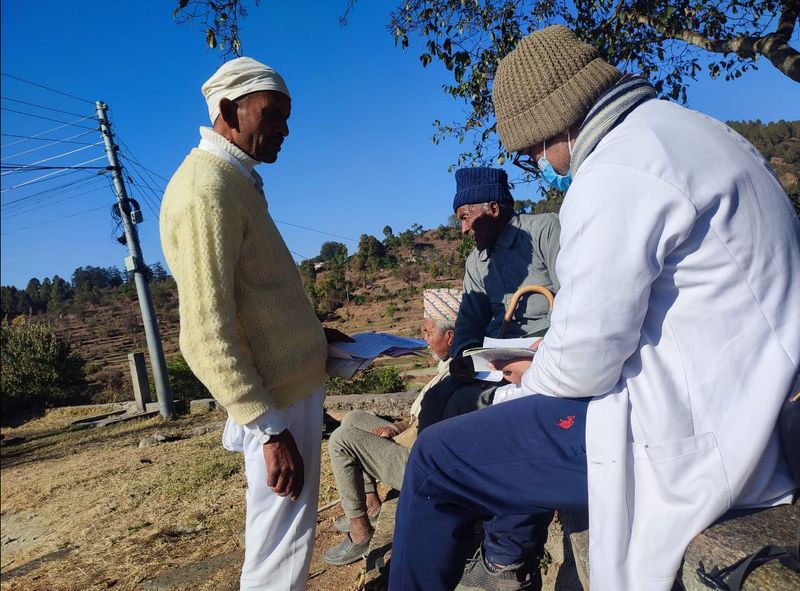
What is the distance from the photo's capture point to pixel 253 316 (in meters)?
1.83

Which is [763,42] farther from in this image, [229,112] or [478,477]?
[478,477]

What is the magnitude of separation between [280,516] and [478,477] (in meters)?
0.77

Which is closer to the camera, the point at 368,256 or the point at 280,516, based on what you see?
the point at 280,516

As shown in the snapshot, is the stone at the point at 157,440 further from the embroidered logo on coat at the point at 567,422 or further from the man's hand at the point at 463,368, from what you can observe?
the embroidered logo on coat at the point at 567,422

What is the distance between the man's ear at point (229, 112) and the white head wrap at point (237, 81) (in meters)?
0.02

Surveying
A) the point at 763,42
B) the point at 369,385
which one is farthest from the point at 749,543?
the point at 369,385

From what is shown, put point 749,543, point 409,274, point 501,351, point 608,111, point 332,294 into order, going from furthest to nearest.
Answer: point 409,274 → point 332,294 → point 501,351 → point 608,111 → point 749,543

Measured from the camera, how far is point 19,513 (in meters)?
5.38

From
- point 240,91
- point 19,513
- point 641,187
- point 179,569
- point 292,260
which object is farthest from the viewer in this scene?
point 19,513

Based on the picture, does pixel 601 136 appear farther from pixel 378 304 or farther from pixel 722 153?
pixel 378 304

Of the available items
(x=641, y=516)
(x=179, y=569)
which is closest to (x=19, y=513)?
(x=179, y=569)

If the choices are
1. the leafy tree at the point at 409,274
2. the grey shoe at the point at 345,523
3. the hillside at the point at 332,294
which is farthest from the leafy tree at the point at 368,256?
the grey shoe at the point at 345,523

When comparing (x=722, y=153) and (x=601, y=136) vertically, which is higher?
(x=601, y=136)

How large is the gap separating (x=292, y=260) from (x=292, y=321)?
0.73 feet
